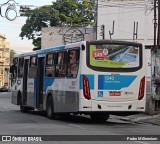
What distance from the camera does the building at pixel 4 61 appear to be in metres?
123

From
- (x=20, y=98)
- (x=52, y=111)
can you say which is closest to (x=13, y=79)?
(x=20, y=98)

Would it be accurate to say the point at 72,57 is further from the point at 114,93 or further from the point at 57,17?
the point at 57,17

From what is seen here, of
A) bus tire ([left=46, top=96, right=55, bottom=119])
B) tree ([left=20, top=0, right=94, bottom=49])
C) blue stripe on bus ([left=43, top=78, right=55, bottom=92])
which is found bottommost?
bus tire ([left=46, top=96, right=55, bottom=119])

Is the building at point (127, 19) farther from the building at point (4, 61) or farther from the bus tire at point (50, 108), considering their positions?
the building at point (4, 61)

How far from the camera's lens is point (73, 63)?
742 inches

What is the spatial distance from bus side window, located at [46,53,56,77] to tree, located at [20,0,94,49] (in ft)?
166

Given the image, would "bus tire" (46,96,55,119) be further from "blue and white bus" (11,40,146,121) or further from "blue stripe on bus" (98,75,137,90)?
"blue stripe on bus" (98,75,137,90)

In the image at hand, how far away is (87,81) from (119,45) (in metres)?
2.04

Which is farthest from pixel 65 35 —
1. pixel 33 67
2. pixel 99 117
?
pixel 99 117

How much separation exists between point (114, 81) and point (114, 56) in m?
0.99

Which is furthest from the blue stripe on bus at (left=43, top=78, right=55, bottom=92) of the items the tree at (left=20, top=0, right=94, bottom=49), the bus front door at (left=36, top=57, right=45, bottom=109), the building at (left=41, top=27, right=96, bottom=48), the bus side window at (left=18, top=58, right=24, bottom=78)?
the tree at (left=20, top=0, right=94, bottom=49)

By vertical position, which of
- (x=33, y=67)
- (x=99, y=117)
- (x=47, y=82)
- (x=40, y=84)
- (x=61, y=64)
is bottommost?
(x=99, y=117)

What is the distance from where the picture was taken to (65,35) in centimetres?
5791

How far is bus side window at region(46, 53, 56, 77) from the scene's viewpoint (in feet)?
68.1
